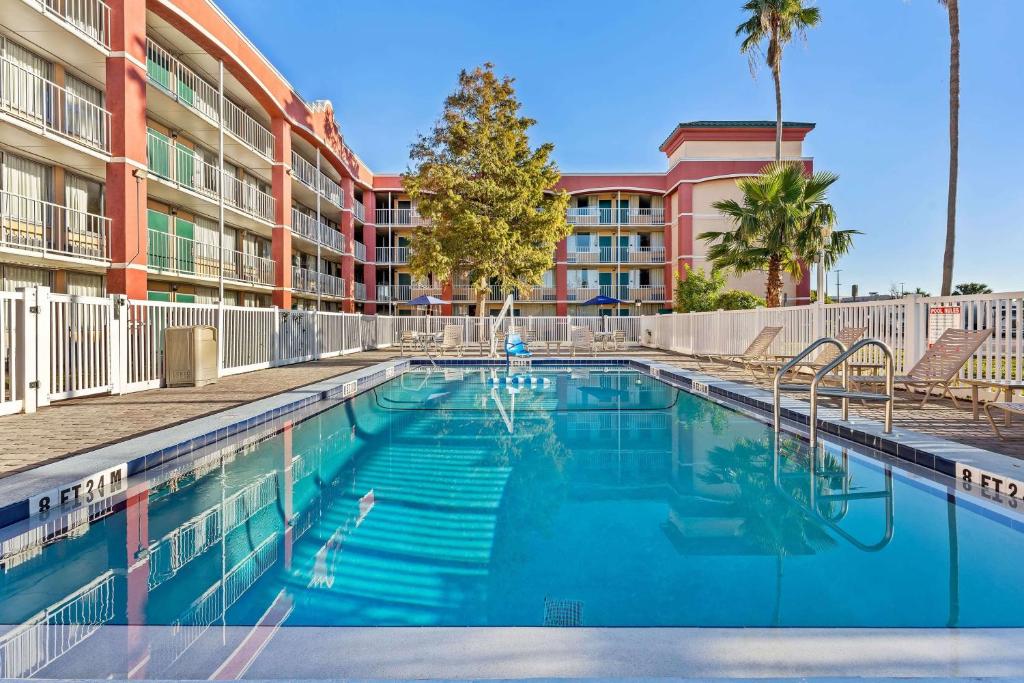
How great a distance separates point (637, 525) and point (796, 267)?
52.8 feet

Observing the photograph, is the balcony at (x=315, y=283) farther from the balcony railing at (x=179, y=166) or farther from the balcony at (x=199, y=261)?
the balcony railing at (x=179, y=166)

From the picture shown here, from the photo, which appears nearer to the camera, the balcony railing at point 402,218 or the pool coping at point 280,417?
the pool coping at point 280,417

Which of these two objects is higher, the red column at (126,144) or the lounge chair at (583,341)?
the red column at (126,144)

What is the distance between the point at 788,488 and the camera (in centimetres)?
451

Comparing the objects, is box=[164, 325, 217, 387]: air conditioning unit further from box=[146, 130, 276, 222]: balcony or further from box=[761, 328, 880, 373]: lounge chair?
box=[761, 328, 880, 373]: lounge chair

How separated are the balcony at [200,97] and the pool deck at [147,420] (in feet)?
34.0

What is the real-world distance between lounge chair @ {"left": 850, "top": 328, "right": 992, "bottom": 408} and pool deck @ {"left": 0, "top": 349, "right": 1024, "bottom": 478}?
0.38 m

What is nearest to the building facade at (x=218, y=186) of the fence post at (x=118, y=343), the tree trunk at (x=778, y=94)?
the fence post at (x=118, y=343)

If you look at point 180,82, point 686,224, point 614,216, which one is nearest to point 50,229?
point 180,82

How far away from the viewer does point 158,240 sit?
16.6 m

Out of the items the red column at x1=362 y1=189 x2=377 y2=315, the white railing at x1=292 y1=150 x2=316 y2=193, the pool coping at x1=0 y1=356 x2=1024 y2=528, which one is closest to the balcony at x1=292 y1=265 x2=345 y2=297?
the red column at x1=362 y1=189 x2=377 y2=315

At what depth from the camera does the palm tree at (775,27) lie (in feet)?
78.0

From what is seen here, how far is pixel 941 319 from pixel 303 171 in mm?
22301

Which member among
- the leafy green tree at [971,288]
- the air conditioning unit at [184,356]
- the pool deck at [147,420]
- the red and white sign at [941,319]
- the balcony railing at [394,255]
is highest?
the balcony railing at [394,255]
